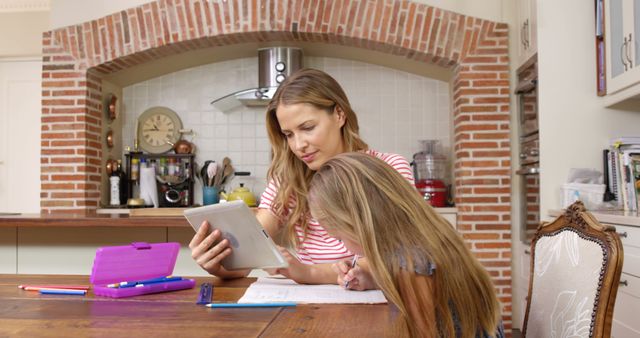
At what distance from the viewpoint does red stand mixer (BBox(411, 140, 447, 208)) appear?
5.17 m

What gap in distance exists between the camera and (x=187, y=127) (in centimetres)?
585

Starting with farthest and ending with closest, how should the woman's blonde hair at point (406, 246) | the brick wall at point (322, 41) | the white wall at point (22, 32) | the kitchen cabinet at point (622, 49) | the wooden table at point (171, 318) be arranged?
the white wall at point (22, 32) < the brick wall at point (322, 41) < the kitchen cabinet at point (622, 49) < the wooden table at point (171, 318) < the woman's blonde hair at point (406, 246)

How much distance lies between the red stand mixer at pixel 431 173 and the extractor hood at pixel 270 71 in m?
1.25

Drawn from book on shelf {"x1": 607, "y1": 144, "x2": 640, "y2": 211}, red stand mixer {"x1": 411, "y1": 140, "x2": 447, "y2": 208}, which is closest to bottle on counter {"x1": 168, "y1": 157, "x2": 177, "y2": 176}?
red stand mixer {"x1": 411, "y1": 140, "x2": 447, "y2": 208}

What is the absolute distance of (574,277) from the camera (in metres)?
1.45

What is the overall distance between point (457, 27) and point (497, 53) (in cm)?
35

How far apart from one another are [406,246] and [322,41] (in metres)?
4.18

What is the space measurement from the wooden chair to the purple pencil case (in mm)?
932

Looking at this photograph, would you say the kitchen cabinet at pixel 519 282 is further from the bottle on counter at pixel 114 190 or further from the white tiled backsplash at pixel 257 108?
the bottle on counter at pixel 114 190

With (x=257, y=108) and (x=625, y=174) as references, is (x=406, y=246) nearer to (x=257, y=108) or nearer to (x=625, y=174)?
(x=625, y=174)

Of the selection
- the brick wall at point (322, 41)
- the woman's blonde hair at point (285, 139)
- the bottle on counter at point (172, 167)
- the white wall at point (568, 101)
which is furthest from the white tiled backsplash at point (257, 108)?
the woman's blonde hair at point (285, 139)

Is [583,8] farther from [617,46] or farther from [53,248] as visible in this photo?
[53,248]

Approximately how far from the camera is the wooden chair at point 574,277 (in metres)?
1.31

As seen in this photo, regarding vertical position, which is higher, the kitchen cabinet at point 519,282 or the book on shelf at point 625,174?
the book on shelf at point 625,174
